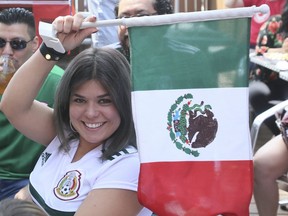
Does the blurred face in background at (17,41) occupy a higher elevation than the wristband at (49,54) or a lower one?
lower

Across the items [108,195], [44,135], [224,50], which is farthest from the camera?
[44,135]

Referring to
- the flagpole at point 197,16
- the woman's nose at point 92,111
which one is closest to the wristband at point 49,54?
the woman's nose at point 92,111

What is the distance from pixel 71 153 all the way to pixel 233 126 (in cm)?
72

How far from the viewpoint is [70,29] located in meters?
1.93

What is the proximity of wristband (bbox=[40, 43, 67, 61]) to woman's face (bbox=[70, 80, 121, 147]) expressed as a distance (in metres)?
0.15

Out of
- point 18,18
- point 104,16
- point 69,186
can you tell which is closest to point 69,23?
point 69,186

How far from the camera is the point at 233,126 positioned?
1.74 meters

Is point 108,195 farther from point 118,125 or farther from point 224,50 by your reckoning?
point 224,50

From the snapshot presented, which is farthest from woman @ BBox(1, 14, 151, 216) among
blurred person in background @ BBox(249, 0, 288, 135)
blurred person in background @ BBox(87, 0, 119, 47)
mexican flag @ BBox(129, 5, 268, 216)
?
blurred person in background @ BBox(249, 0, 288, 135)

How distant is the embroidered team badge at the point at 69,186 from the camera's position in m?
2.08

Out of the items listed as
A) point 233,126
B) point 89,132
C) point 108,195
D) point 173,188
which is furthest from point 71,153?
point 233,126

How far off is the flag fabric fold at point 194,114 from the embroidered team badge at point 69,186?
39 cm

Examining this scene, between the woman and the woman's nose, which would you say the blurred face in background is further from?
the woman's nose

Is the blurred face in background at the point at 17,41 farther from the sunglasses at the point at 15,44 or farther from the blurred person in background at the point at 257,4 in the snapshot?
the blurred person in background at the point at 257,4
